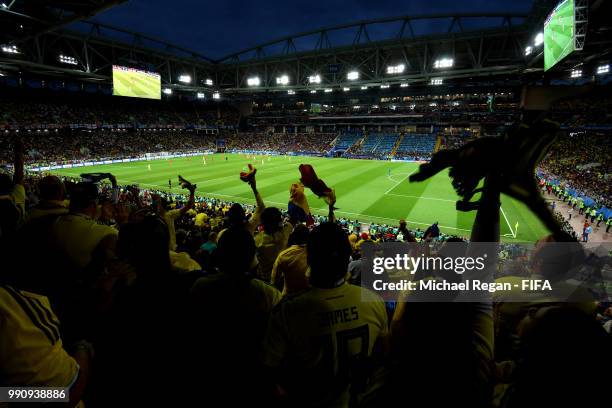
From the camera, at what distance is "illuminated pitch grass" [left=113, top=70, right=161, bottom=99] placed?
163ft

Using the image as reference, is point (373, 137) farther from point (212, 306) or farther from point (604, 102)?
point (212, 306)

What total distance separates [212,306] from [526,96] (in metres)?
Answer: 71.7

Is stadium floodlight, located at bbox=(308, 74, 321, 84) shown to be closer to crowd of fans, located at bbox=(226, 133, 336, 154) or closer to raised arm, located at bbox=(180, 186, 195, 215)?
crowd of fans, located at bbox=(226, 133, 336, 154)

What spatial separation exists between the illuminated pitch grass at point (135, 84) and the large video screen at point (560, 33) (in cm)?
5546

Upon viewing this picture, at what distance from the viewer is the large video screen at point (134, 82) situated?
49.4 meters

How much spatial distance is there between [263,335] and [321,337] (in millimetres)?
516

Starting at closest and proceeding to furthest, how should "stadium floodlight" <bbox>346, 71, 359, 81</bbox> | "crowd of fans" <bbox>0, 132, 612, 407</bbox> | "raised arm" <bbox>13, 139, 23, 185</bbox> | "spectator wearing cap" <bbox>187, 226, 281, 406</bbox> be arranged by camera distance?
1. "crowd of fans" <bbox>0, 132, 612, 407</bbox>
2. "spectator wearing cap" <bbox>187, 226, 281, 406</bbox>
3. "raised arm" <bbox>13, 139, 23, 185</bbox>
4. "stadium floodlight" <bbox>346, 71, 359, 81</bbox>

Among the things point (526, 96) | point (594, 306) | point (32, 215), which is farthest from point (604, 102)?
point (32, 215)

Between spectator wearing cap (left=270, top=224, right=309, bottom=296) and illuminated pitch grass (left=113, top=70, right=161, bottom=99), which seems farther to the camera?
illuminated pitch grass (left=113, top=70, right=161, bottom=99)

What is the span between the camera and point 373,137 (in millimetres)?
75500

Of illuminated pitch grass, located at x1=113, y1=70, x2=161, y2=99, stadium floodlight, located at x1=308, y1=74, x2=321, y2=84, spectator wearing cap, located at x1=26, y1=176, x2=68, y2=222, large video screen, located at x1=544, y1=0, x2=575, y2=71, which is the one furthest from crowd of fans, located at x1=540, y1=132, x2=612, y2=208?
illuminated pitch grass, located at x1=113, y1=70, x2=161, y2=99

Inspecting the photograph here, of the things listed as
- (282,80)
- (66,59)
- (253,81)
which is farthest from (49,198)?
(253,81)

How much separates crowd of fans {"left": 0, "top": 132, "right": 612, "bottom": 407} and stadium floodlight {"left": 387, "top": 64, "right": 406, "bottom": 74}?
215 ft

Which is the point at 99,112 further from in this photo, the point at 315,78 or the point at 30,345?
the point at 30,345
